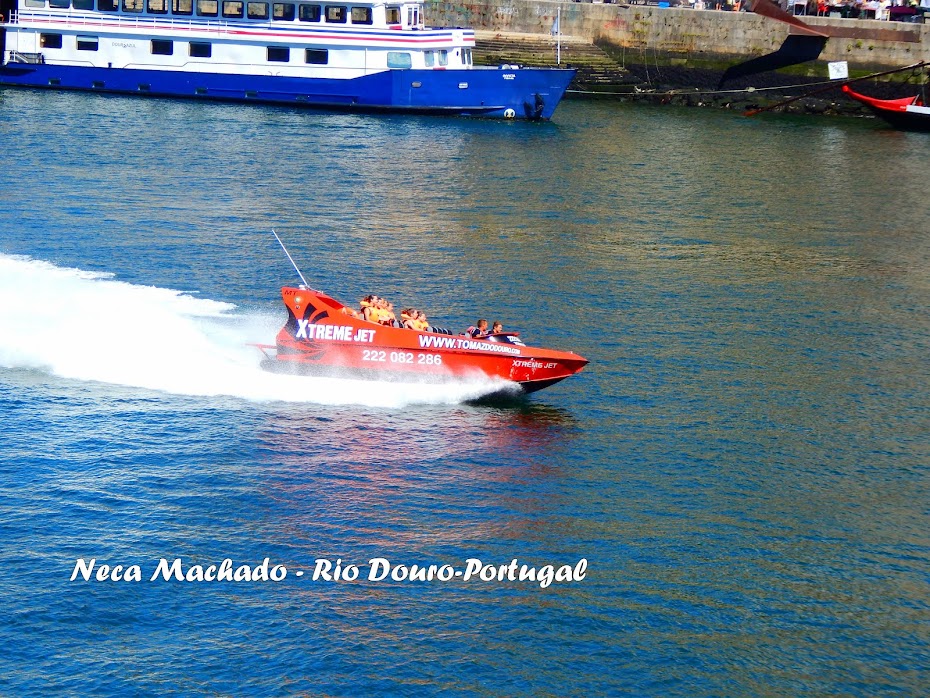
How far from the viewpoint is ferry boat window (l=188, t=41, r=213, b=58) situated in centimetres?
7969

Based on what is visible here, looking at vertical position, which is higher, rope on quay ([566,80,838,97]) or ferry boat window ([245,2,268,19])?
ferry boat window ([245,2,268,19])

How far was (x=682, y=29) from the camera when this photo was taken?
85875 mm

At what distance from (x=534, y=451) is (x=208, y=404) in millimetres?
8603

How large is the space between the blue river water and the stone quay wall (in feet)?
96.2

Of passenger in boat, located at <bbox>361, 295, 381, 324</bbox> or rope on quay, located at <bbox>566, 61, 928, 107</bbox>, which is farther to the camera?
rope on quay, located at <bbox>566, 61, 928, 107</bbox>

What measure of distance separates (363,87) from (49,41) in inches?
836

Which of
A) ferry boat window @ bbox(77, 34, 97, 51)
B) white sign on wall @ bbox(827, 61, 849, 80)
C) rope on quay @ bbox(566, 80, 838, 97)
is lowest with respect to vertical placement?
rope on quay @ bbox(566, 80, 838, 97)

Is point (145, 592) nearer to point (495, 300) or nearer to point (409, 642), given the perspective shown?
point (409, 642)

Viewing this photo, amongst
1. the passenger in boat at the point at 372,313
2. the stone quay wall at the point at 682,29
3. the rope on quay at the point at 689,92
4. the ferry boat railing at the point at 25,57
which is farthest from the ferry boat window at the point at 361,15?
the passenger in boat at the point at 372,313

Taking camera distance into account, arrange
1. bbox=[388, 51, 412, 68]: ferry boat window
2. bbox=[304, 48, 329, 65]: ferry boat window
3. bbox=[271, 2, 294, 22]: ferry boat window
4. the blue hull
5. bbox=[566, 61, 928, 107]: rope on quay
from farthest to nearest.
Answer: bbox=[566, 61, 928, 107]: rope on quay, bbox=[304, 48, 329, 65]: ferry boat window, bbox=[271, 2, 294, 22]: ferry boat window, bbox=[388, 51, 412, 68]: ferry boat window, the blue hull

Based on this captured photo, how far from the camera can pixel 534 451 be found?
101 feet

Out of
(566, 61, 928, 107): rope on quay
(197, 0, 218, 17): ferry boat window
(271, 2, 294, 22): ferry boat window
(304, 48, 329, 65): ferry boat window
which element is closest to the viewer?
(271, 2, 294, 22): ferry boat window

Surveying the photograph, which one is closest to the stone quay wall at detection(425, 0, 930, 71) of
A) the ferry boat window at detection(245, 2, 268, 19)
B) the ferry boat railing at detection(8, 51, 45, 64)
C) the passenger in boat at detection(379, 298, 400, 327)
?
the ferry boat window at detection(245, 2, 268, 19)

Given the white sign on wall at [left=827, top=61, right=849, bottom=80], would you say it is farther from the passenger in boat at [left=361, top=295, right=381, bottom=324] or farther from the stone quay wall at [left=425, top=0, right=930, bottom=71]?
the passenger in boat at [left=361, top=295, right=381, bottom=324]
